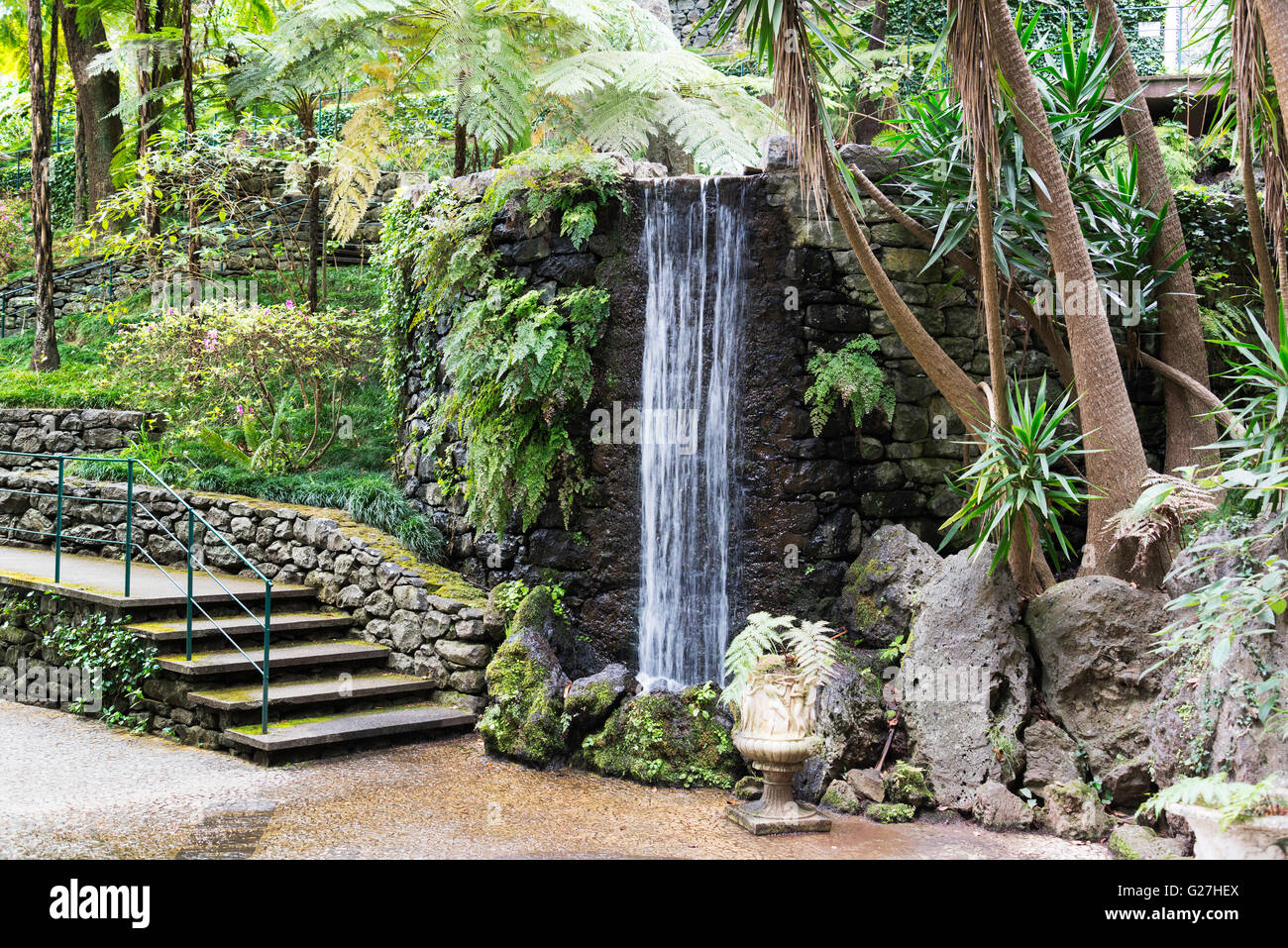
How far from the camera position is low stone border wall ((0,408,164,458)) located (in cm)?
985

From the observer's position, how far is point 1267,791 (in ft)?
12.7

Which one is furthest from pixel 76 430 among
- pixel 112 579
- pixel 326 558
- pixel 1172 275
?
pixel 1172 275

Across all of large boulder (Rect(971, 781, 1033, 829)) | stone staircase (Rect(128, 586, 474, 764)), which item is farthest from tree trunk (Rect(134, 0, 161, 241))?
large boulder (Rect(971, 781, 1033, 829))

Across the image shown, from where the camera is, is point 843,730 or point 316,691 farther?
point 316,691

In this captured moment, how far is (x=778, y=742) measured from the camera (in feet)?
17.0

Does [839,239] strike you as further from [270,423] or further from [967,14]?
[270,423]

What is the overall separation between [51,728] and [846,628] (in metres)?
5.29

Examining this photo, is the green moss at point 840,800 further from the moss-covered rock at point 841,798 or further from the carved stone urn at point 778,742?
the carved stone urn at point 778,742

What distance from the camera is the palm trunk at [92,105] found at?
13320 mm

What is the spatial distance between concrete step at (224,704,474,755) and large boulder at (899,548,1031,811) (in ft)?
9.89

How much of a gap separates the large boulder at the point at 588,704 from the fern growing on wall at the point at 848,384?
2218 mm

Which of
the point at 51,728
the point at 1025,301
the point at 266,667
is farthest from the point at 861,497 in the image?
the point at 51,728

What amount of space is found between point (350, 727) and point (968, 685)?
147 inches

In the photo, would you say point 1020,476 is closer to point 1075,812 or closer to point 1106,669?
point 1106,669
